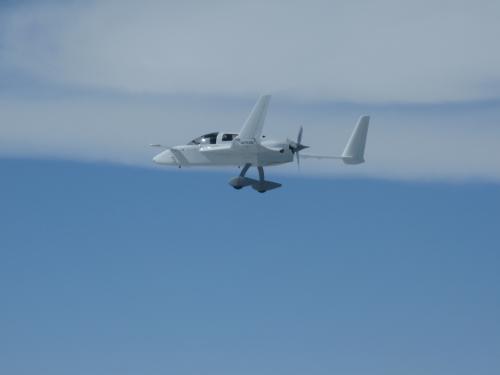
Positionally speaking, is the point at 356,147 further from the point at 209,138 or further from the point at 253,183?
the point at 209,138

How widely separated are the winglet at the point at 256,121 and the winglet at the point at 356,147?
13001 mm

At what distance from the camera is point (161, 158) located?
176 metres

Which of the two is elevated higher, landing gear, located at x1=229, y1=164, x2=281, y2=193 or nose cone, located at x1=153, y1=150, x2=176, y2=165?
nose cone, located at x1=153, y1=150, x2=176, y2=165

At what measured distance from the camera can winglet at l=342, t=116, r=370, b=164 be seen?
568 feet

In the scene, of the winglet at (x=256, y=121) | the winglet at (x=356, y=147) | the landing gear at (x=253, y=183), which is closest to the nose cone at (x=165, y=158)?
the landing gear at (x=253, y=183)

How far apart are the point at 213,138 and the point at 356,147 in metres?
17.8

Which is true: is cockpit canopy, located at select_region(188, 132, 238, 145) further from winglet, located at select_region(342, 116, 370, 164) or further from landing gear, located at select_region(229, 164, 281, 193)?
winglet, located at select_region(342, 116, 370, 164)

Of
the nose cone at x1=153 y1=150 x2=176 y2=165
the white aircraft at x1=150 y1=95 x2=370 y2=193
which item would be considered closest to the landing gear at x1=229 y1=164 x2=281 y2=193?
the white aircraft at x1=150 y1=95 x2=370 y2=193

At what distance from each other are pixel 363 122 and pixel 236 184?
1779 centimetres

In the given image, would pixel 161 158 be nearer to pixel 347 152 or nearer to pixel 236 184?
pixel 236 184

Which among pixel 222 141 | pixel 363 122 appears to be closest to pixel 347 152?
pixel 363 122

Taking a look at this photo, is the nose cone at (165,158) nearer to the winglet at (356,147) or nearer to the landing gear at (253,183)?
the landing gear at (253,183)

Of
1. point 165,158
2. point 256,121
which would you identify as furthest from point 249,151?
point 165,158

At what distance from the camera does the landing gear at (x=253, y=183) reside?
6698 inches
